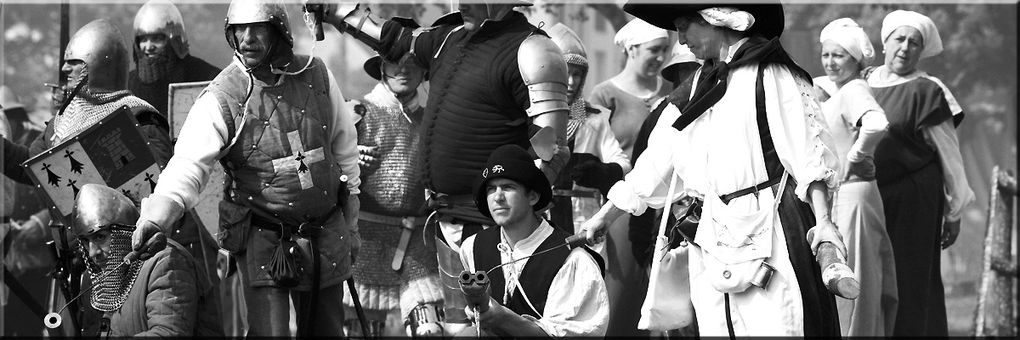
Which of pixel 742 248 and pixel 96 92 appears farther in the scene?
pixel 96 92

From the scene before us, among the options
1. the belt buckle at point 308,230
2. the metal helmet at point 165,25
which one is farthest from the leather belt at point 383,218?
the belt buckle at point 308,230

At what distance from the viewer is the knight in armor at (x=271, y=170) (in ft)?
28.1

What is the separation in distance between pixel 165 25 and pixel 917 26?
4415 mm

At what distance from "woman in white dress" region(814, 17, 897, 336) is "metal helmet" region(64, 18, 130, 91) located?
389cm

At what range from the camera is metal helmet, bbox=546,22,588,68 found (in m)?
11.6

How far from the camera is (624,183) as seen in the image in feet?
26.3

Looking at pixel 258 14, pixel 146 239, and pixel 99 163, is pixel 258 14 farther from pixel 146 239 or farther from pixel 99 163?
pixel 99 163

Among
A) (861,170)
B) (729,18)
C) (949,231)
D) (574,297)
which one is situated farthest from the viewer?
(949,231)

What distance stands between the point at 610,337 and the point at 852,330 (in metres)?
1.36

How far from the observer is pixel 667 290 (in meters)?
7.91

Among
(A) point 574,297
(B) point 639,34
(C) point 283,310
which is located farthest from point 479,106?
A: (B) point 639,34

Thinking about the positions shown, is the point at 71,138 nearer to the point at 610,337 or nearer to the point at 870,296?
the point at 610,337

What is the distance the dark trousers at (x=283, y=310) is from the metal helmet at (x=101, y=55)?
2.01m

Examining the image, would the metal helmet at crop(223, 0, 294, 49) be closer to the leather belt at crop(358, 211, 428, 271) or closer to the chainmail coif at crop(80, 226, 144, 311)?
the chainmail coif at crop(80, 226, 144, 311)
